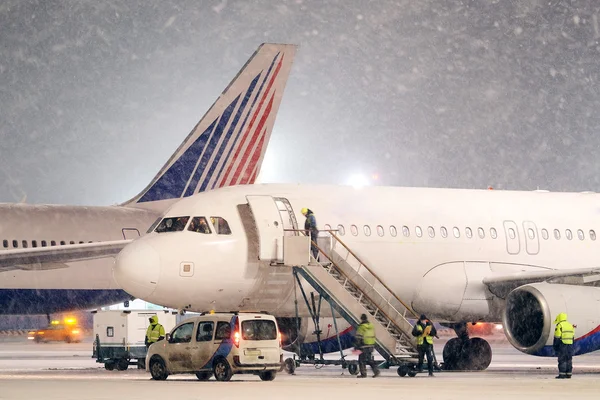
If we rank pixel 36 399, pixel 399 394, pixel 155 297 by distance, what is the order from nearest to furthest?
pixel 36 399, pixel 399 394, pixel 155 297

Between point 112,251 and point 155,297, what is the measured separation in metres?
13.2

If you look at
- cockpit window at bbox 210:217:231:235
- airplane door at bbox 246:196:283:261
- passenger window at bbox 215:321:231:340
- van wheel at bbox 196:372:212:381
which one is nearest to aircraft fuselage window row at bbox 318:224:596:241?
airplane door at bbox 246:196:283:261

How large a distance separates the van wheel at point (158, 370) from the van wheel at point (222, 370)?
1.30m

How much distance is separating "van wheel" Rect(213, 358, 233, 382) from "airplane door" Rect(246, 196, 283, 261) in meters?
3.07

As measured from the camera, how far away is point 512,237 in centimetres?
3275

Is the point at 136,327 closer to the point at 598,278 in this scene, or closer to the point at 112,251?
→ the point at 112,251

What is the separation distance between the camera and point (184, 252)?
28.6m

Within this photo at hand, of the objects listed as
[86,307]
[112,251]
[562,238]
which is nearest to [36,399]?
[562,238]

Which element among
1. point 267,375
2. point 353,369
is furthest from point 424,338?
point 267,375

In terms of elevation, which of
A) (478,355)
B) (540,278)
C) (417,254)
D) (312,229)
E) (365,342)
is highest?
(312,229)

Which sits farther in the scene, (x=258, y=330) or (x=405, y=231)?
(x=405, y=231)

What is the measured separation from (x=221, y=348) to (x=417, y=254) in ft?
22.2

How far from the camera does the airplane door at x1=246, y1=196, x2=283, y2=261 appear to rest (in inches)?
1133

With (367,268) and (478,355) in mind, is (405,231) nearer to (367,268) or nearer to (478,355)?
(367,268)
